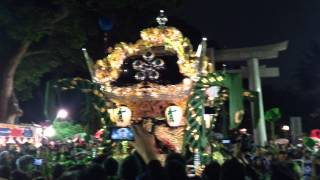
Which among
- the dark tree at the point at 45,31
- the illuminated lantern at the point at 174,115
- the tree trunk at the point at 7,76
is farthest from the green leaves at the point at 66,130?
the illuminated lantern at the point at 174,115

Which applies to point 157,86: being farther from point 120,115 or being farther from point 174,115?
point 120,115

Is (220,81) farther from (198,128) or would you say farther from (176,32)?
(176,32)

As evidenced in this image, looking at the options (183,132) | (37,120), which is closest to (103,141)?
(183,132)

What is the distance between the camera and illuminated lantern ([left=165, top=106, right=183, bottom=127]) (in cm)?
1306

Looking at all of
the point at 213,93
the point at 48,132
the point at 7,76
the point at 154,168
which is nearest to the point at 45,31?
the point at 7,76

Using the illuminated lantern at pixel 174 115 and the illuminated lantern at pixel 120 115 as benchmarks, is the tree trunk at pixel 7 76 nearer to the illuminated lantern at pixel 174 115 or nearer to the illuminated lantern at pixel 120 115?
the illuminated lantern at pixel 120 115

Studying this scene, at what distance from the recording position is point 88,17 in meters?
20.3

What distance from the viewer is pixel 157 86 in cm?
1349

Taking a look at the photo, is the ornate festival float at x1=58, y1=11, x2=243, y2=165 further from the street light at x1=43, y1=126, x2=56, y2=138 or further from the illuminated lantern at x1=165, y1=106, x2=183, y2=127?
the street light at x1=43, y1=126, x2=56, y2=138

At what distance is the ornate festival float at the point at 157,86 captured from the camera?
41.7 ft

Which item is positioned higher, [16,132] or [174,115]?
[174,115]

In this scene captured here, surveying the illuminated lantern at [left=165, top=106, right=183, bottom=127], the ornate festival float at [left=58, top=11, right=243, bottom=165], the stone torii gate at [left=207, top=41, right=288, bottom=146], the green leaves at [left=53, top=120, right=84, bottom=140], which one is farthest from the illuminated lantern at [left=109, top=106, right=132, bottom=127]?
the stone torii gate at [left=207, top=41, right=288, bottom=146]

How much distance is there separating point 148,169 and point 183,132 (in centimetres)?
653

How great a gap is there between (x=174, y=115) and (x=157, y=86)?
1.02 metres
